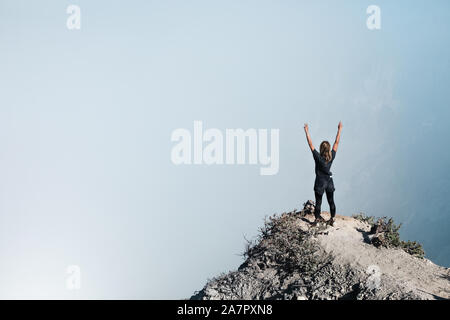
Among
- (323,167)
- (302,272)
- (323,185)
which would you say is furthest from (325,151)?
(302,272)

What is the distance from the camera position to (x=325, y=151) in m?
14.9

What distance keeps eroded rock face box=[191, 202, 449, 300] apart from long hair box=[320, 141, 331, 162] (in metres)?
2.49

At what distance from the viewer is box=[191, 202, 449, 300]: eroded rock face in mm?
12312

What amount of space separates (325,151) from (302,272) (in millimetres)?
4248

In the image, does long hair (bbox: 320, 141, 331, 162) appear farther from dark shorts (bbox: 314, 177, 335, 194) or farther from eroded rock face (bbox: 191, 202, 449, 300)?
eroded rock face (bbox: 191, 202, 449, 300)

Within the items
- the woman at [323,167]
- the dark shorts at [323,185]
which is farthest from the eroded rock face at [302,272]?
the dark shorts at [323,185]

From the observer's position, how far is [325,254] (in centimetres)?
1412

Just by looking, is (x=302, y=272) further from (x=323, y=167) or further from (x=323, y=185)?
(x=323, y=167)

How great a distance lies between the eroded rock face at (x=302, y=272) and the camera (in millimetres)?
A: 12312

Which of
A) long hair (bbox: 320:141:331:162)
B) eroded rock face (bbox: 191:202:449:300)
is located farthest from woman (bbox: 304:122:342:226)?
eroded rock face (bbox: 191:202:449:300)

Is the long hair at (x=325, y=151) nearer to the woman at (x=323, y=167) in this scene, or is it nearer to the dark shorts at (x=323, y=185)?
the woman at (x=323, y=167)

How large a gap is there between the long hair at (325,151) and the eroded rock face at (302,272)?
249 cm

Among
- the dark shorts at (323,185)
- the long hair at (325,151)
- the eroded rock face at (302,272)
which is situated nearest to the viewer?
the eroded rock face at (302,272)
